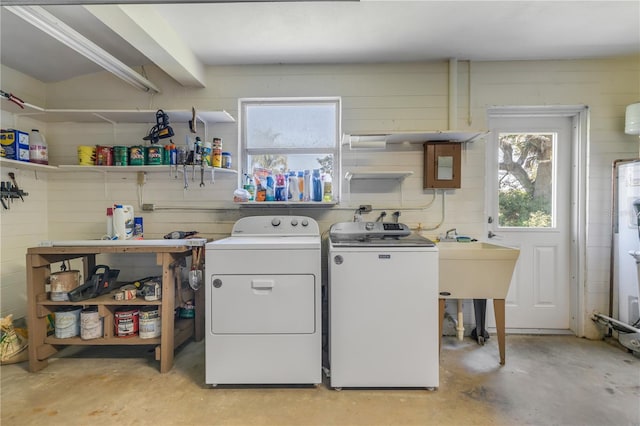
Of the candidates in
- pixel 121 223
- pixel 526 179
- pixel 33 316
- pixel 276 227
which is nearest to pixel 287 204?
pixel 276 227

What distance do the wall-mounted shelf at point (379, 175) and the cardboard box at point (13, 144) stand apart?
8.36 feet

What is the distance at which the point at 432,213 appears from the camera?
105 inches

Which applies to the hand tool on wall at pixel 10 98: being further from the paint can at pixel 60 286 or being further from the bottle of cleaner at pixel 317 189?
the bottle of cleaner at pixel 317 189

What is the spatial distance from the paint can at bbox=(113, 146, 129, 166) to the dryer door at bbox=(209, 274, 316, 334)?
4.61 ft

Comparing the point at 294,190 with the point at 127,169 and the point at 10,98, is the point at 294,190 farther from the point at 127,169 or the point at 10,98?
the point at 10,98

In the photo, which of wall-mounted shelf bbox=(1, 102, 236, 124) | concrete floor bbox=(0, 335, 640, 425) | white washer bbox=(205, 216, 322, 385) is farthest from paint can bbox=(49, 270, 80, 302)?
wall-mounted shelf bbox=(1, 102, 236, 124)

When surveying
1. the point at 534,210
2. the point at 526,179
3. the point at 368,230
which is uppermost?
the point at 526,179

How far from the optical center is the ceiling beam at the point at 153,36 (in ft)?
5.69

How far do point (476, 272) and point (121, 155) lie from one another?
2.90 metres

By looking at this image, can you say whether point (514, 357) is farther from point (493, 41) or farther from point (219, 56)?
point (219, 56)

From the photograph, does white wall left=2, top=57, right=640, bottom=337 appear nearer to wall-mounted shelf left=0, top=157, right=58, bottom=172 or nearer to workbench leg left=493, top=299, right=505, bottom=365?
wall-mounted shelf left=0, top=157, right=58, bottom=172

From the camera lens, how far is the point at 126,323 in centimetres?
213

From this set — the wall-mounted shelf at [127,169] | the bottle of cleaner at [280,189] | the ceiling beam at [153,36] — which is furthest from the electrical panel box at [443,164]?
the ceiling beam at [153,36]

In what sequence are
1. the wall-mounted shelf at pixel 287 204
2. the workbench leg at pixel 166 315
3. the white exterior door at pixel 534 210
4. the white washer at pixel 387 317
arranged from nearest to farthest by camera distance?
the white washer at pixel 387 317 < the workbench leg at pixel 166 315 < the wall-mounted shelf at pixel 287 204 < the white exterior door at pixel 534 210
